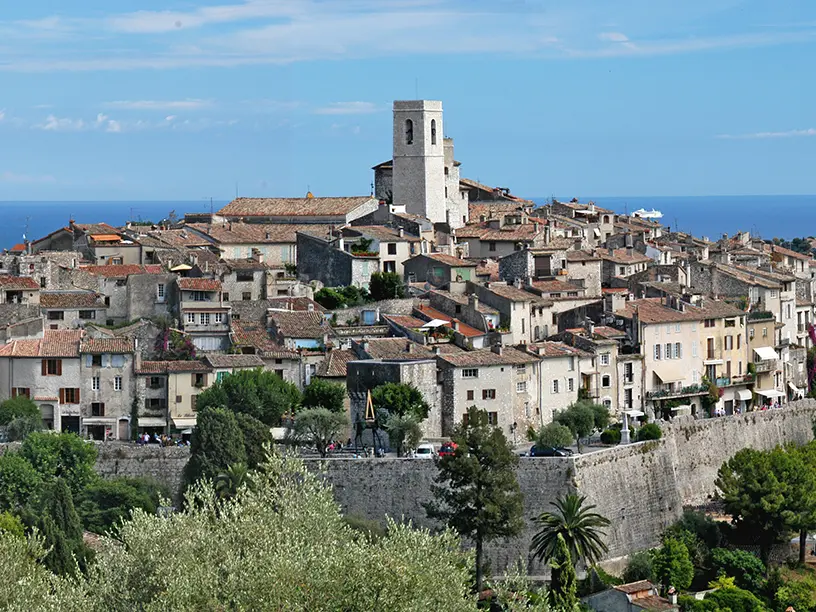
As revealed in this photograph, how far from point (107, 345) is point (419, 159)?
2457 cm

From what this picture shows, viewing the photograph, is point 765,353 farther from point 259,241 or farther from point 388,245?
point 259,241

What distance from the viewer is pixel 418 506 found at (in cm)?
5372

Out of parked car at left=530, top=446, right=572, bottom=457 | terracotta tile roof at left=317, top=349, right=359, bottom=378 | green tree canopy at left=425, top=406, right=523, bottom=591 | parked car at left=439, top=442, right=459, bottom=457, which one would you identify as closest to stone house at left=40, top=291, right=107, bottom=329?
terracotta tile roof at left=317, top=349, right=359, bottom=378

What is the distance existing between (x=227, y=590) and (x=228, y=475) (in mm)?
16666

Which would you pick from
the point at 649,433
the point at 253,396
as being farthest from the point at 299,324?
the point at 649,433

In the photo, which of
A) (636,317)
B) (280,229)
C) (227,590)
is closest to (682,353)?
(636,317)

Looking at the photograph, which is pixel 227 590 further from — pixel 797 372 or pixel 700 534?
pixel 797 372

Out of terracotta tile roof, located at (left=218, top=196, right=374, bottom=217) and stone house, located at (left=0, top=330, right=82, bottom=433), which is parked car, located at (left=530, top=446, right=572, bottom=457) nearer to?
stone house, located at (left=0, top=330, right=82, bottom=433)

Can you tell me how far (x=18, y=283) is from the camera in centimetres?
6412

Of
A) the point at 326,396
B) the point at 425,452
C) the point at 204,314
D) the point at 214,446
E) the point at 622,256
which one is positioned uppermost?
the point at 622,256

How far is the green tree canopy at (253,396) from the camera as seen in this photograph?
57094 mm

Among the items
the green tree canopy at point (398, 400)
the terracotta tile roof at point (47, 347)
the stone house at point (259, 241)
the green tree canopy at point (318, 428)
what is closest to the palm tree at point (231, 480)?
the green tree canopy at point (318, 428)

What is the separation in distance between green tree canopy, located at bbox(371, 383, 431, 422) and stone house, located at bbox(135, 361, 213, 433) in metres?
5.66

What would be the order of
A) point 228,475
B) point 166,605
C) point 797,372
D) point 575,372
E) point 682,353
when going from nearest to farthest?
point 166,605 < point 228,475 < point 575,372 < point 682,353 < point 797,372
